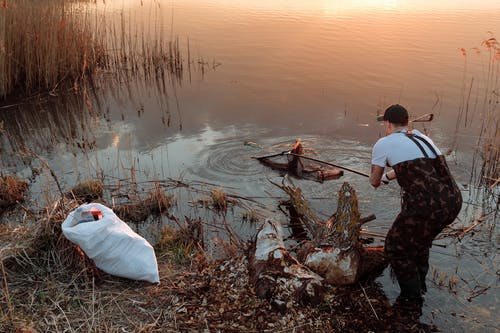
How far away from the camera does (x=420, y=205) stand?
3889 mm

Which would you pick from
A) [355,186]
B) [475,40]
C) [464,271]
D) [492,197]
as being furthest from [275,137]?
[475,40]

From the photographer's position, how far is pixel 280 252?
423 cm

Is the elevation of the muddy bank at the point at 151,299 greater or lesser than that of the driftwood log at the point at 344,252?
lesser

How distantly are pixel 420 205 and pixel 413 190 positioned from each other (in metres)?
0.14

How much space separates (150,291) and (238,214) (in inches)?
82.4

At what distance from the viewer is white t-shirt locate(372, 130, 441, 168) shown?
3877 millimetres

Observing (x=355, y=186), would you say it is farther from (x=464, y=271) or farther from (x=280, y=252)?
(x=280, y=252)

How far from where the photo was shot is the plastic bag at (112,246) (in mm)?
4074

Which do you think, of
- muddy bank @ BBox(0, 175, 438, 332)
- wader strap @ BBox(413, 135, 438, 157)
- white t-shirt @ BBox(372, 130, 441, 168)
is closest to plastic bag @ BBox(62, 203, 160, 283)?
muddy bank @ BBox(0, 175, 438, 332)

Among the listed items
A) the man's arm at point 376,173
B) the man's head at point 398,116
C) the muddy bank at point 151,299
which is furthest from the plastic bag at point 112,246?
the man's head at point 398,116

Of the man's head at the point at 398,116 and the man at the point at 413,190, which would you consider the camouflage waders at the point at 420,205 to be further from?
the man's head at the point at 398,116

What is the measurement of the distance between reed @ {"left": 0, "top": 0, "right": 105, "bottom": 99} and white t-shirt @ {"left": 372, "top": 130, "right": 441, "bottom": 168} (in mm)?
8061

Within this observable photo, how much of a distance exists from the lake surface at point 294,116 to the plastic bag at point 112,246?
5.80 ft

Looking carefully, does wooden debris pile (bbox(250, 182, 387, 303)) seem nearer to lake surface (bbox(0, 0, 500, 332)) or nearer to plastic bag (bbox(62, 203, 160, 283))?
lake surface (bbox(0, 0, 500, 332))
